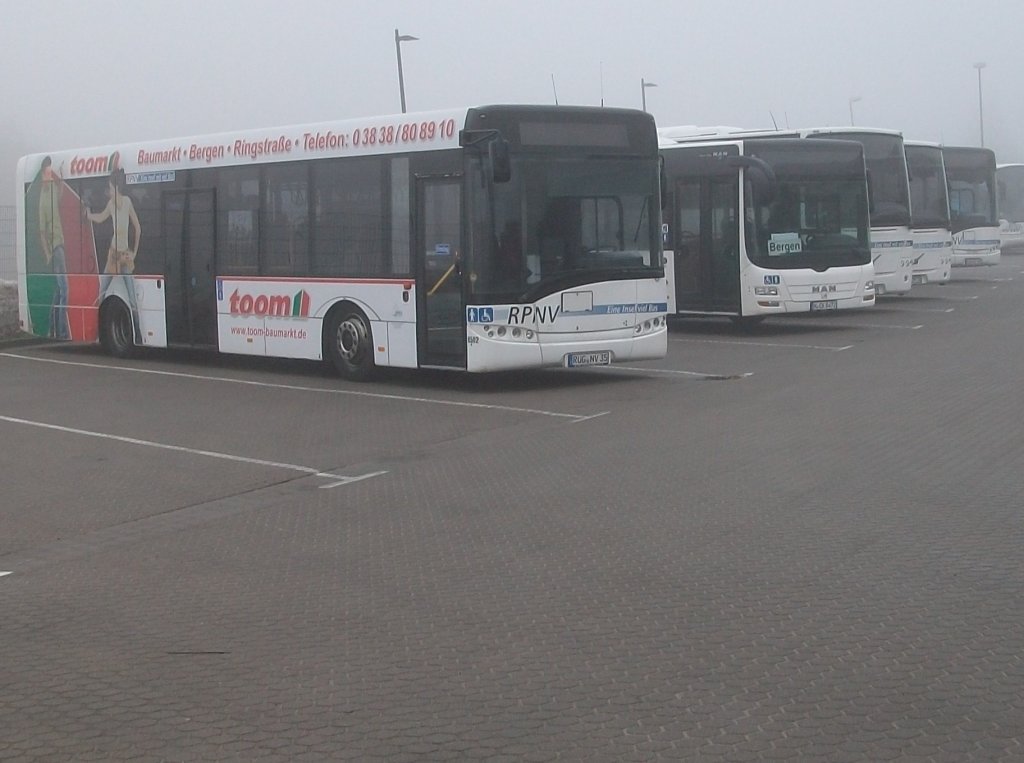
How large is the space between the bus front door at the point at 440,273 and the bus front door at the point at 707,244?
8.13 metres

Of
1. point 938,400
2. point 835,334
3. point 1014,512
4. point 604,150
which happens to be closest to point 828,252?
point 835,334

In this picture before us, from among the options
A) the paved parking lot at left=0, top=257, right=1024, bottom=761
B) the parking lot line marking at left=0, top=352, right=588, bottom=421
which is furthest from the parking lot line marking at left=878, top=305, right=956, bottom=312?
the parking lot line marking at left=0, top=352, right=588, bottom=421

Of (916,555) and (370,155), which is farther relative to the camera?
(370,155)

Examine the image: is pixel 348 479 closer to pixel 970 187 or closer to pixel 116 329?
pixel 116 329

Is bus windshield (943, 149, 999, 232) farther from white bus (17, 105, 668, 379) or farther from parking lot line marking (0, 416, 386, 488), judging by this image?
parking lot line marking (0, 416, 386, 488)

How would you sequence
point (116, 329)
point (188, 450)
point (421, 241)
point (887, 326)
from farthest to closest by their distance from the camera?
point (887, 326)
point (116, 329)
point (421, 241)
point (188, 450)

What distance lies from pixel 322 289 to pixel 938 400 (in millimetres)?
7091

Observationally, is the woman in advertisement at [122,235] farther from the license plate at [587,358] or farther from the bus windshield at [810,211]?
the bus windshield at [810,211]

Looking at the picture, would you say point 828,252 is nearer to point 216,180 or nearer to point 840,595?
point 216,180

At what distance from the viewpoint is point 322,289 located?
669 inches

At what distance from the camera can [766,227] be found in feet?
73.4

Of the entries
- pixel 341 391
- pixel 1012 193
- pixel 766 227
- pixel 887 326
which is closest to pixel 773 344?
pixel 766 227

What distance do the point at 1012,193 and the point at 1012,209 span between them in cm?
112

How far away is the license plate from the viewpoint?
15.5 metres
